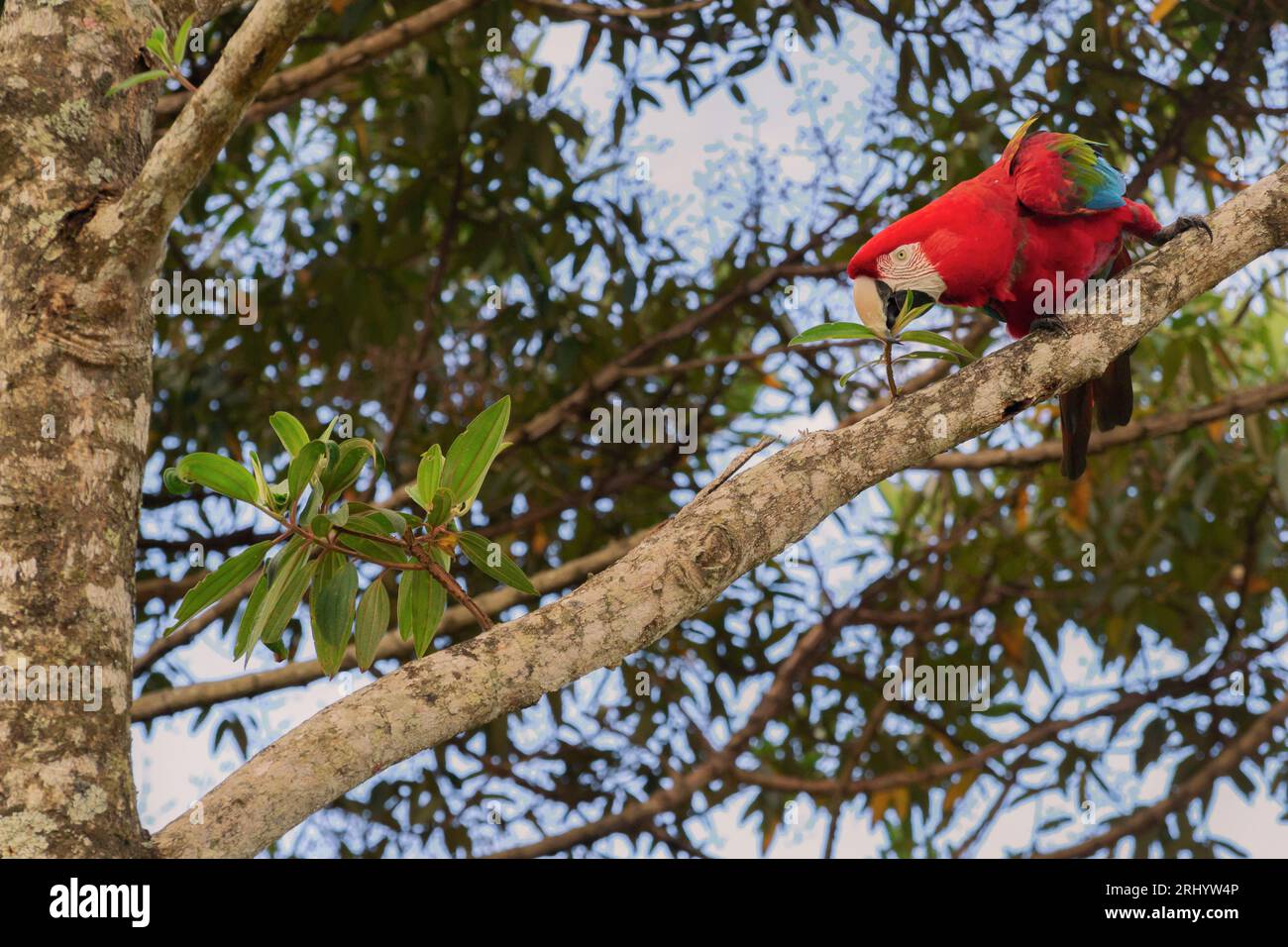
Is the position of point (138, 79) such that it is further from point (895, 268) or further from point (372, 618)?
point (895, 268)

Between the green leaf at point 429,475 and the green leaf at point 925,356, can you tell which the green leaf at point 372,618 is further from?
the green leaf at point 925,356

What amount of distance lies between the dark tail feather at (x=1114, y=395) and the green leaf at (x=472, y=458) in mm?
1504

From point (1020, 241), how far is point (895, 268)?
0.95 feet

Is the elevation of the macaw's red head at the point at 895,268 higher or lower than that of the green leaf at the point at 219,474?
higher

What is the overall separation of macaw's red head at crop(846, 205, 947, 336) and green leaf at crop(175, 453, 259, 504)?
123cm

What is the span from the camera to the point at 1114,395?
8.31ft

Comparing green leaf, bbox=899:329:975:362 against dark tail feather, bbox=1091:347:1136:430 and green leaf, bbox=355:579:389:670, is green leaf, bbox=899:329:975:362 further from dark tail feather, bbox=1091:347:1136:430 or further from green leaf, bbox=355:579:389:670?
dark tail feather, bbox=1091:347:1136:430

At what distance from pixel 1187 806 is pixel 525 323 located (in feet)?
9.09

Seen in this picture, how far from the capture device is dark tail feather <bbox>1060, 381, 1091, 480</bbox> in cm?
250

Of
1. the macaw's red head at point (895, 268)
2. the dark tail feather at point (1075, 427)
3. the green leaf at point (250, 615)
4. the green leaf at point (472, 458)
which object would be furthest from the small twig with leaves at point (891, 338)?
the dark tail feather at point (1075, 427)

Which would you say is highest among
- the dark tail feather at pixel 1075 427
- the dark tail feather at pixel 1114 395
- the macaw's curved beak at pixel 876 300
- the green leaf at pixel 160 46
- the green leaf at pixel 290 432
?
the green leaf at pixel 160 46

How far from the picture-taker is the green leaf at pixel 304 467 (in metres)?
1.44

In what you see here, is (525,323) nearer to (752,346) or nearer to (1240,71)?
(752,346)
